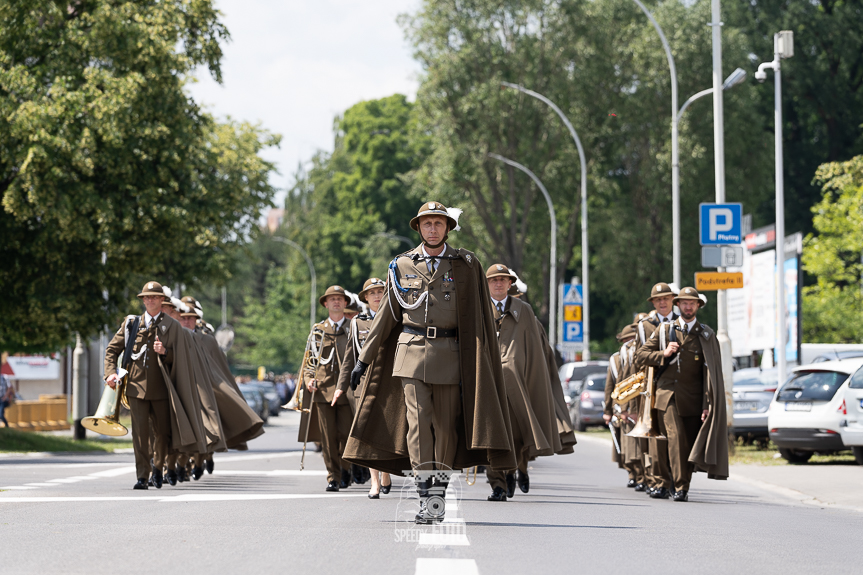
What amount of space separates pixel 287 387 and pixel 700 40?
98.3 feet

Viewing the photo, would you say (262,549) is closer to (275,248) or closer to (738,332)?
(738,332)

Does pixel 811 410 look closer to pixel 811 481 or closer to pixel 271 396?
pixel 811 481

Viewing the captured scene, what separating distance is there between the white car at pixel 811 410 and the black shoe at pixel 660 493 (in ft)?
22.8

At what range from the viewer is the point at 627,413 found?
14984 mm

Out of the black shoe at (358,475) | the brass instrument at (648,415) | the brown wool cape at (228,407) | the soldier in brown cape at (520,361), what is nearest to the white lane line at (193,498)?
the soldier in brown cape at (520,361)

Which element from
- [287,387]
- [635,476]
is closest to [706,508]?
[635,476]

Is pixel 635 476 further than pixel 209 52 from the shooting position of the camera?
No

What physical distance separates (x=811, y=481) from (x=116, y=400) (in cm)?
840

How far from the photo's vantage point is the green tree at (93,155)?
23500mm

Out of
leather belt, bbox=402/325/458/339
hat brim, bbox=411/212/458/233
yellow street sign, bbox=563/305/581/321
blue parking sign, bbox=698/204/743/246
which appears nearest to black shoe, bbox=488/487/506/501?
leather belt, bbox=402/325/458/339

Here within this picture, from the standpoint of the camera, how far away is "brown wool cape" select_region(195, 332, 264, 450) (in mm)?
16531

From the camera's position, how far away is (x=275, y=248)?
111 m

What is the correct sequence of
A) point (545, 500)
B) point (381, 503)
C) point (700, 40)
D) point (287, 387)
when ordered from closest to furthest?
point (381, 503)
point (545, 500)
point (700, 40)
point (287, 387)

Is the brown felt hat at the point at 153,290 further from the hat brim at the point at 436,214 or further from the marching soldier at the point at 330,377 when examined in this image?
the hat brim at the point at 436,214
